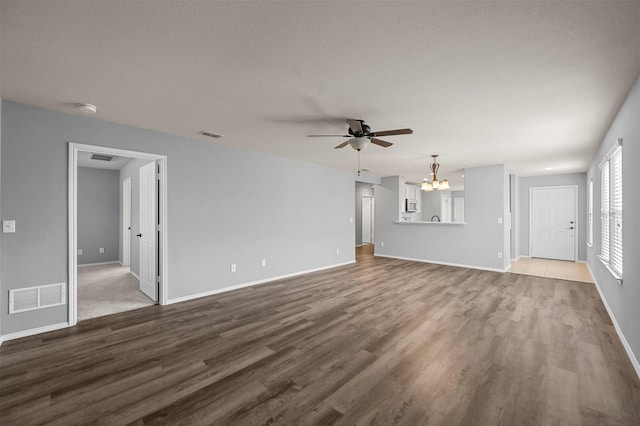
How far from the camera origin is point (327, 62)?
2.14 metres

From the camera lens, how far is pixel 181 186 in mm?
4230

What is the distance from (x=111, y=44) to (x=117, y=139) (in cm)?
210

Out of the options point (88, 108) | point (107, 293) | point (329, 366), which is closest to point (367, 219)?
point (107, 293)

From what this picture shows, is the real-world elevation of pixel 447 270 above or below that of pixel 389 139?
below

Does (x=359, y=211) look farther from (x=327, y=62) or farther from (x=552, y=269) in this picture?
(x=327, y=62)

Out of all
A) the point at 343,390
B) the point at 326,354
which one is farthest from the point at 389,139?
the point at 343,390

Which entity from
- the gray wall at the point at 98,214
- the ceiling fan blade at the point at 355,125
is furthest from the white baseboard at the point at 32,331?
the gray wall at the point at 98,214

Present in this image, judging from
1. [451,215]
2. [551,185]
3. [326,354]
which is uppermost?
[551,185]

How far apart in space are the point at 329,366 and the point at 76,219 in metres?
3.31

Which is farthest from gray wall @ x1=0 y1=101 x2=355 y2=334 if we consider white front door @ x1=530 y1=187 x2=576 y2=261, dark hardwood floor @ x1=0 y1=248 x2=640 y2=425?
white front door @ x1=530 y1=187 x2=576 y2=261

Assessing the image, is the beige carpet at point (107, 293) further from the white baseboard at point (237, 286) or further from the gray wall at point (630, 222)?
the gray wall at point (630, 222)

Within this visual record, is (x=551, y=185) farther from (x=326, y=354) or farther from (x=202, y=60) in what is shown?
(x=202, y=60)

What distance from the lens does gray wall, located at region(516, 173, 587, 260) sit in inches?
297

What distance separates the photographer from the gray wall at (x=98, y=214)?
7.12 metres
